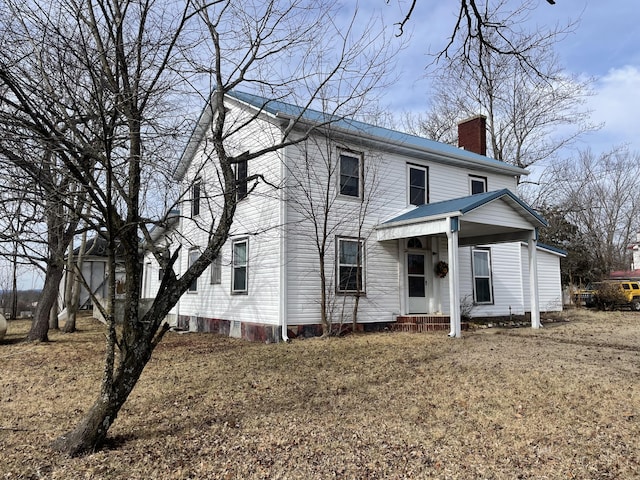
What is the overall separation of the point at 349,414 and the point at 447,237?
8.23 metres

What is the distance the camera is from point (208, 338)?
38.4 feet

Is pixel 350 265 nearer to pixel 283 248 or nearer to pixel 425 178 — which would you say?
pixel 283 248

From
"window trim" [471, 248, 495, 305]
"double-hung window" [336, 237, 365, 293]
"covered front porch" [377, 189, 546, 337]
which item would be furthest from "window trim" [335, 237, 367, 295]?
"window trim" [471, 248, 495, 305]

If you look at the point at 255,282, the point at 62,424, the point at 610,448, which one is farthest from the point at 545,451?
the point at 255,282

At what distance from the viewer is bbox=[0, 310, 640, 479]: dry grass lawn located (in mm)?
3754

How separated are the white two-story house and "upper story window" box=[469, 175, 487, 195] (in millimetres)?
47

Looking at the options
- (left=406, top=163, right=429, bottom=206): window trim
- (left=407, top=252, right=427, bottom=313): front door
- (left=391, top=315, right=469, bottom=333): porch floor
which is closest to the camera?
(left=391, top=315, right=469, bottom=333): porch floor

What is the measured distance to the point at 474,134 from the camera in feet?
55.7

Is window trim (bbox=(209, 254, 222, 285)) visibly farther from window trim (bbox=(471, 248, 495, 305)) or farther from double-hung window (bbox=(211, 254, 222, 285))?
window trim (bbox=(471, 248, 495, 305))

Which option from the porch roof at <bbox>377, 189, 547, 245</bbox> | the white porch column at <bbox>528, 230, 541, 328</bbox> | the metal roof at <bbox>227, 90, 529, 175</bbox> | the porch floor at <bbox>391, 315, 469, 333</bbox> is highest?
the metal roof at <bbox>227, 90, 529, 175</bbox>

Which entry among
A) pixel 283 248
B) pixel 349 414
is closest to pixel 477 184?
pixel 283 248

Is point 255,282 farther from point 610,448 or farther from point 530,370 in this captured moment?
point 610,448

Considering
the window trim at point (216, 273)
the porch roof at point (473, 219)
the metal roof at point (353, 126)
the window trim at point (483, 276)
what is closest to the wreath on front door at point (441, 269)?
the porch roof at point (473, 219)

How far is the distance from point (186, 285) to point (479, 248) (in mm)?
11556
